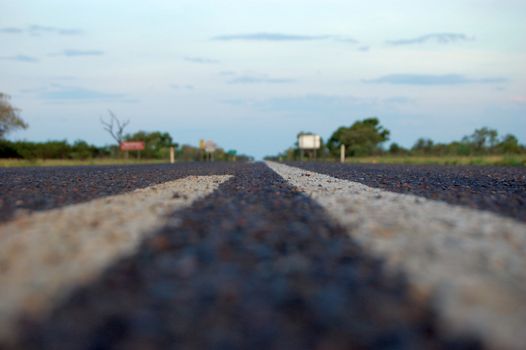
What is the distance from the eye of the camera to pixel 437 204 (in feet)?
17.1

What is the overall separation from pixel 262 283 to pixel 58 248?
3.94ft

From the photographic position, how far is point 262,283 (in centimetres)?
230

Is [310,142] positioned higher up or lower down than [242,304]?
higher up

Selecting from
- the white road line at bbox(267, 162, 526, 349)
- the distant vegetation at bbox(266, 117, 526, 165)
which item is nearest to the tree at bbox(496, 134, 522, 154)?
the distant vegetation at bbox(266, 117, 526, 165)

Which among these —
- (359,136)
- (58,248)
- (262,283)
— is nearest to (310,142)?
(359,136)

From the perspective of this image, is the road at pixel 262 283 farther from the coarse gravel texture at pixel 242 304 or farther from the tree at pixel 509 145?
the tree at pixel 509 145

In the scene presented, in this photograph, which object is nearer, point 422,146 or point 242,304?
point 242,304

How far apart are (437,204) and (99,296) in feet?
12.7

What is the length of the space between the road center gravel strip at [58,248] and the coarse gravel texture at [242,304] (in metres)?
0.10

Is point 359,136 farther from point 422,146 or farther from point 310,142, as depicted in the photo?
point 422,146

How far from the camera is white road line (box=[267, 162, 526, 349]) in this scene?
6.07ft

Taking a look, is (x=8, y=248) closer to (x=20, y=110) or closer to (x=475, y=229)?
(x=475, y=229)

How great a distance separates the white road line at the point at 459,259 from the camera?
1.85 m

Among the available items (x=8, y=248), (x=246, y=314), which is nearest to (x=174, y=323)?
(x=246, y=314)
